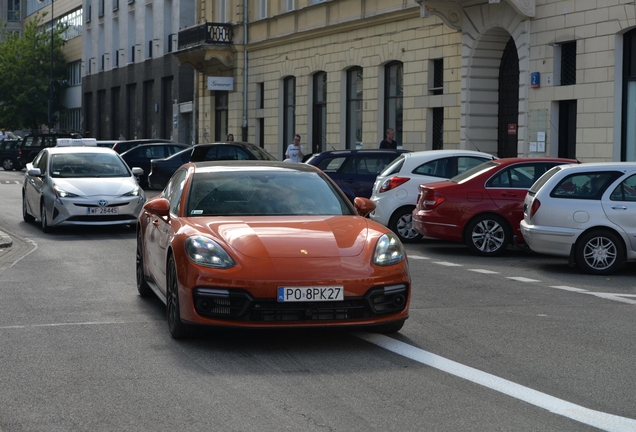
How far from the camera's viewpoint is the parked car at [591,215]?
13.9m

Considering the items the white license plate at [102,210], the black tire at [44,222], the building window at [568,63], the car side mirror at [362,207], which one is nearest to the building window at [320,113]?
the building window at [568,63]

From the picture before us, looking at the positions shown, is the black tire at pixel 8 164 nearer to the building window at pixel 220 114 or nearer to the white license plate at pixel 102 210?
the building window at pixel 220 114

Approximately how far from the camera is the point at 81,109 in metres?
75.2

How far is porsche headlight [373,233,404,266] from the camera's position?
27.4 feet

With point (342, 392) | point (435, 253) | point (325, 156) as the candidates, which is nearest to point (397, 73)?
point (325, 156)

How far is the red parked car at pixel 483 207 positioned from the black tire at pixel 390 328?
7.56 m

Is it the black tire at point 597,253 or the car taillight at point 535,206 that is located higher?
the car taillight at point 535,206

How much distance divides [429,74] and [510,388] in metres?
23.6

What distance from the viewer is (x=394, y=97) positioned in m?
32.0

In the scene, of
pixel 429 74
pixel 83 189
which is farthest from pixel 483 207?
pixel 429 74

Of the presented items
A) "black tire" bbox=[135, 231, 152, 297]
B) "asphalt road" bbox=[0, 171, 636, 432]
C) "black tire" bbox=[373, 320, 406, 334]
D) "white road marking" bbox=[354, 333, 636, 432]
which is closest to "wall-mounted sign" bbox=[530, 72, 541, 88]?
"asphalt road" bbox=[0, 171, 636, 432]

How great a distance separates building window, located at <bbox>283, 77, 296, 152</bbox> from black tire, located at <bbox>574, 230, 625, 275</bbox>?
25381 millimetres

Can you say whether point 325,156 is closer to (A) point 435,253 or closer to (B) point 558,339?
(A) point 435,253

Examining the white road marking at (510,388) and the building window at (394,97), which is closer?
the white road marking at (510,388)
